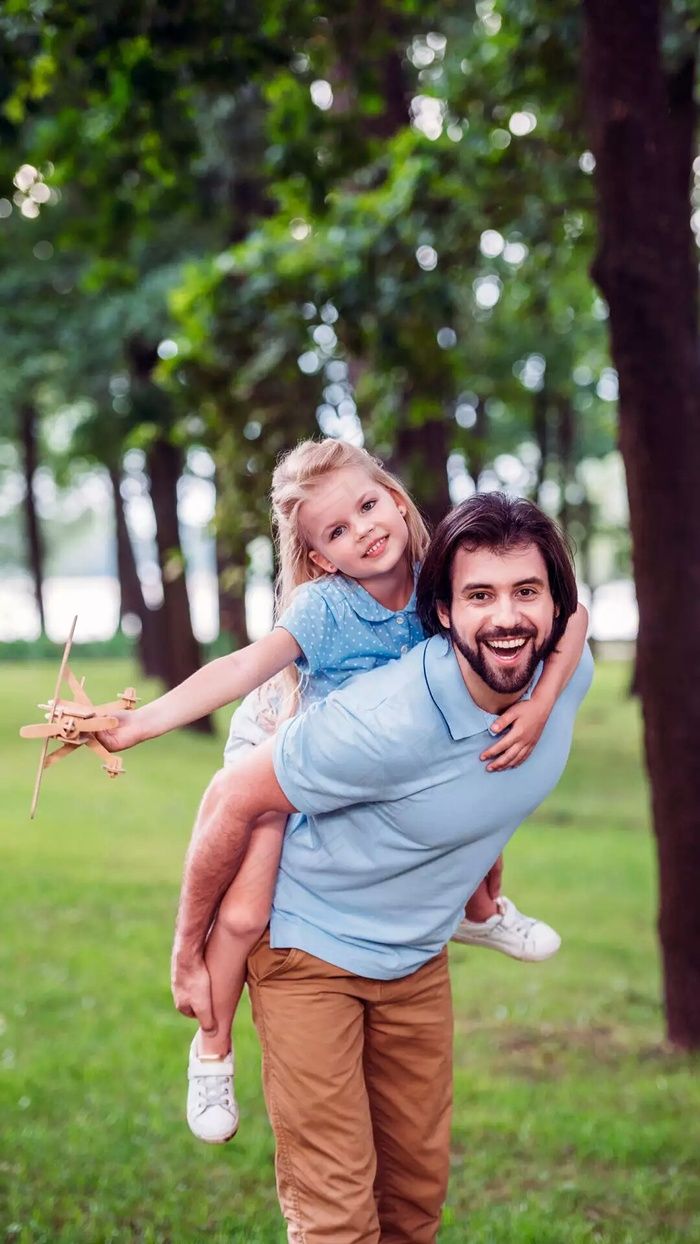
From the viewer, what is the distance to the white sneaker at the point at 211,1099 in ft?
10.6

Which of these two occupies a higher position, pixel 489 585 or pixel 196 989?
pixel 489 585

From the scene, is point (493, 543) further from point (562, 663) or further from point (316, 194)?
point (316, 194)

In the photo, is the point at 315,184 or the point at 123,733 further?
the point at 315,184

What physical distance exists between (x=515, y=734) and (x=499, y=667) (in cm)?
15

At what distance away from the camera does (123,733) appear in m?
2.93

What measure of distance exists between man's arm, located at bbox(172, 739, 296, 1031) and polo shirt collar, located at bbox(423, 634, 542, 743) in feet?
1.25

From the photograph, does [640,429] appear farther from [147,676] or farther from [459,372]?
[147,676]

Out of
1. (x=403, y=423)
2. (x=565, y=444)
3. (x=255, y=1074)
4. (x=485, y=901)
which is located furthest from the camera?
(x=565, y=444)

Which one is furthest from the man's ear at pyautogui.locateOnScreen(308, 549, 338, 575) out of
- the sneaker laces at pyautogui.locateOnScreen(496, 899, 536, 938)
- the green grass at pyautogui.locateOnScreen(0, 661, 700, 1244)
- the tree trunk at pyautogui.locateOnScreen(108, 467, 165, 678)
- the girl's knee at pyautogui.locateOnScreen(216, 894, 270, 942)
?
the tree trunk at pyautogui.locateOnScreen(108, 467, 165, 678)

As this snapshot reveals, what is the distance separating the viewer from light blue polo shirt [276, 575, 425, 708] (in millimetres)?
3188

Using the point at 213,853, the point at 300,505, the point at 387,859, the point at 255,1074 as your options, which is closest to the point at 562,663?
the point at 387,859

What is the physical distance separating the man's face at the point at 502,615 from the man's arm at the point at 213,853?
0.49 m

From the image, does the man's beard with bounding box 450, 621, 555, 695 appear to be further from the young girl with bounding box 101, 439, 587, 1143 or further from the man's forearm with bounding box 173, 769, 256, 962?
the man's forearm with bounding box 173, 769, 256, 962

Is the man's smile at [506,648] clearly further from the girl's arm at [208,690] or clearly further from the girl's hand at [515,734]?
the girl's arm at [208,690]
